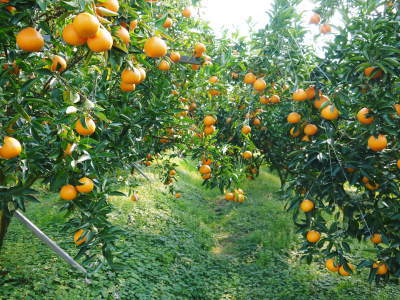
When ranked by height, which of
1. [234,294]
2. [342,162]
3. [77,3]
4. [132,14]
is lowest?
[234,294]

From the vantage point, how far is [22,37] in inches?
48.3

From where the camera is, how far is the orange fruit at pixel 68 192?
1.72m

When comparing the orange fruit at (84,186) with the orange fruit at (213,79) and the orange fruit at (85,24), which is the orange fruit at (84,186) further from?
the orange fruit at (213,79)

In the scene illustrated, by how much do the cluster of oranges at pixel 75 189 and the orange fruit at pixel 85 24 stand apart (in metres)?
0.91

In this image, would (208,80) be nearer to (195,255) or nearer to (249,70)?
(249,70)

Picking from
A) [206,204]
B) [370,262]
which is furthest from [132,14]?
[206,204]

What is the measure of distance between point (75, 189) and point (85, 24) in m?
0.99

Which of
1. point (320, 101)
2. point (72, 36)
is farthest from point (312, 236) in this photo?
point (72, 36)

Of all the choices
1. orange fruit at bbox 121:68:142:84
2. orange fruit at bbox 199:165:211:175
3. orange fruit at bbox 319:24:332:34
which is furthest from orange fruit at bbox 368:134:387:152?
orange fruit at bbox 121:68:142:84

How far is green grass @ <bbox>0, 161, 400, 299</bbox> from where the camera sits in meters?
4.17

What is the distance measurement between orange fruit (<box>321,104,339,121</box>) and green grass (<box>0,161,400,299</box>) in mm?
2559

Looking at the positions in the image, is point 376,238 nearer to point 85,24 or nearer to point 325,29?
point 325,29

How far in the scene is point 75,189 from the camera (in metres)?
1.78

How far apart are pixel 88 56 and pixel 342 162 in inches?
84.9
